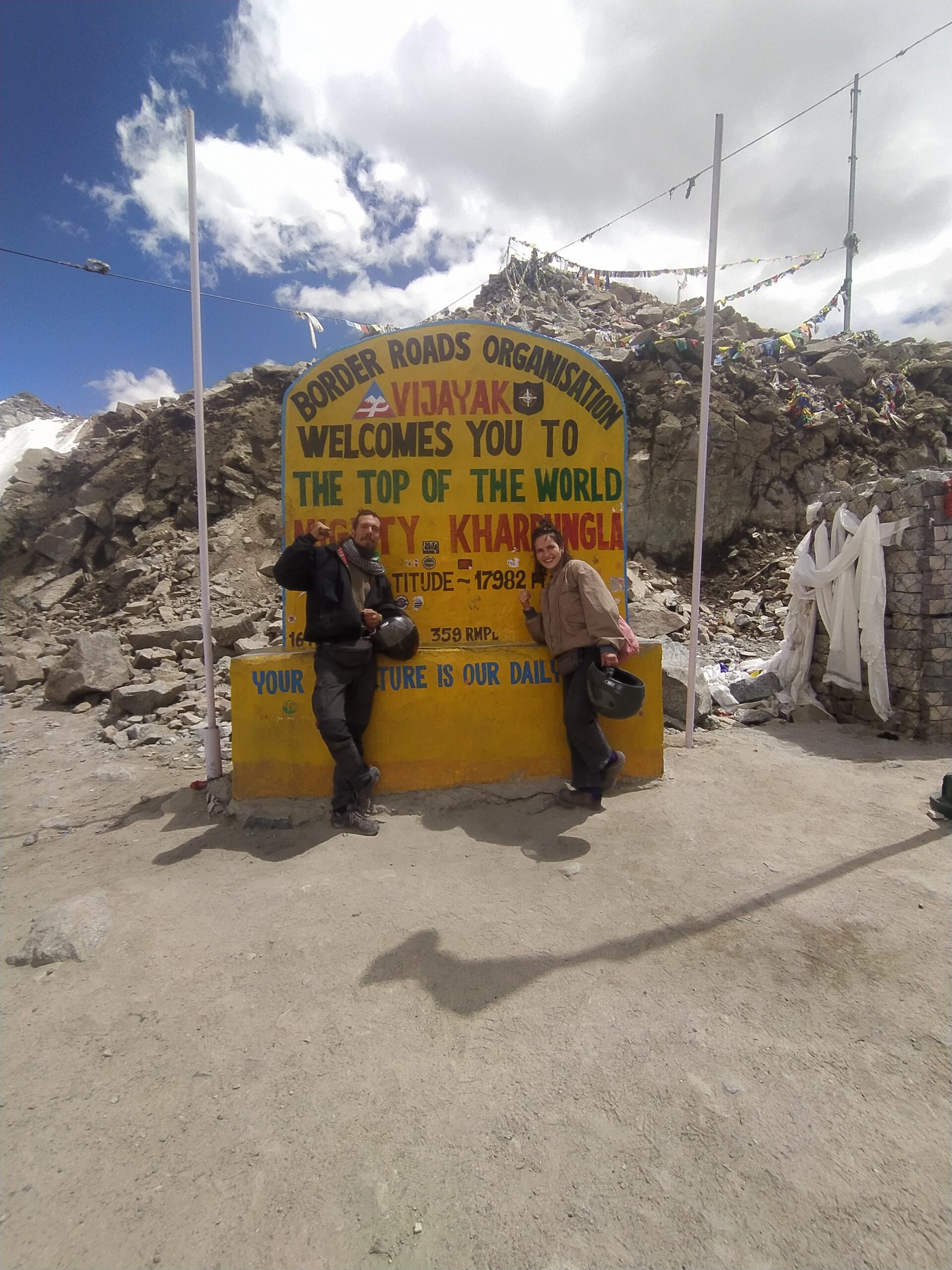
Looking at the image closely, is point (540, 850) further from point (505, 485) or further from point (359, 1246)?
point (505, 485)

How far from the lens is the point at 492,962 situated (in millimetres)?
2551

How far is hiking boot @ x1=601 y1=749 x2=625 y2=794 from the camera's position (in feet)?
Answer: 13.1

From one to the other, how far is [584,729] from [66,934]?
291 centimetres

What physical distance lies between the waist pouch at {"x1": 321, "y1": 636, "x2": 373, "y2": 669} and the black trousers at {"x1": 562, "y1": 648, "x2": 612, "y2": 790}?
4.42 feet

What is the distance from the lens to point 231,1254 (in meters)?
1.49

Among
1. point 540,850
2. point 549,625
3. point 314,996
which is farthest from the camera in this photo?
point 549,625

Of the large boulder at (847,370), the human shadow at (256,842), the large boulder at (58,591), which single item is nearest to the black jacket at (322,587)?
the human shadow at (256,842)

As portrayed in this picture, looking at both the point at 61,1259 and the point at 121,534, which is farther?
the point at 121,534

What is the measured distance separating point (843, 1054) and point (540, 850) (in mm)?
1751

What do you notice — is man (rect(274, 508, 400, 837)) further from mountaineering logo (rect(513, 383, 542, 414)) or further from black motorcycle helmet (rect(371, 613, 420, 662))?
mountaineering logo (rect(513, 383, 542, 414))

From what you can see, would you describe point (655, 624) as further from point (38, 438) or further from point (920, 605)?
point (38, 438)

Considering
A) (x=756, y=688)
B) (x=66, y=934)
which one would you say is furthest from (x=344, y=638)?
(x=756, y=688)

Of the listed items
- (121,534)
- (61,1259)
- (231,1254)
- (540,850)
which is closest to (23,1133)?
(61,1259)

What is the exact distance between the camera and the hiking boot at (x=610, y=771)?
13.1 ft
